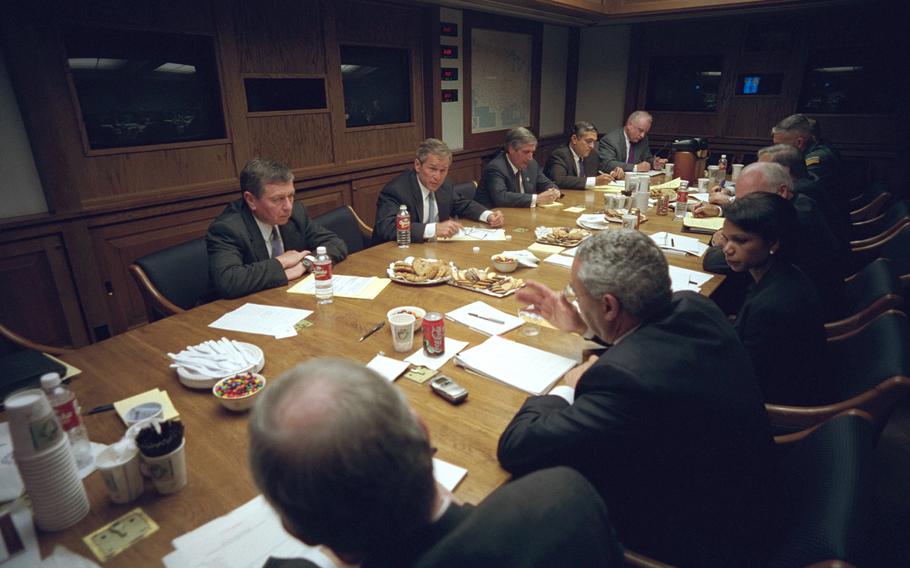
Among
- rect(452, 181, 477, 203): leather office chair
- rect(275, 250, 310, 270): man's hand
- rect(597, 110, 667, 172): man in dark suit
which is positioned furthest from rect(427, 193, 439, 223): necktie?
rect(597, 110, 667, 172): man in dark suit

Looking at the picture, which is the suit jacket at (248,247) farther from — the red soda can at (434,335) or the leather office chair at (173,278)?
the red soda can at (434,335)

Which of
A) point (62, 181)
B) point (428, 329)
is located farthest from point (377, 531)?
point (62, 181)

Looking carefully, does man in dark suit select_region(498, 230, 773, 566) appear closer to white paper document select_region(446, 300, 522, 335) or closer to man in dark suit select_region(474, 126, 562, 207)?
white paper document select_region(446, 300, 522, 335)

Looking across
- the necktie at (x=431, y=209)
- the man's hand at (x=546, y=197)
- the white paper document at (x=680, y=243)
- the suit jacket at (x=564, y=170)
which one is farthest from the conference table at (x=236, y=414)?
the suit jacket at (x=564, y=170)

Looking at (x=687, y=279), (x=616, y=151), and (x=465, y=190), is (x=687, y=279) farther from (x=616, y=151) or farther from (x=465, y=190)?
(x=616, y=151)

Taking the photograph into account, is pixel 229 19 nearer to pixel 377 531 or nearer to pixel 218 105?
pixel 218 105

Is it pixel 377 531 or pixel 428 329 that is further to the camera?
pixel 428 329

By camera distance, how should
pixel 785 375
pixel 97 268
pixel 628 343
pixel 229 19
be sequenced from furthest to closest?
pixel 229 19 → pixel 97 268 → pixel 785 375 → pixel 628 343

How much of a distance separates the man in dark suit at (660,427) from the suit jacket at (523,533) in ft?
1.27

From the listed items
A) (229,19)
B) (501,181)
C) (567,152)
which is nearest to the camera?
(229,19)

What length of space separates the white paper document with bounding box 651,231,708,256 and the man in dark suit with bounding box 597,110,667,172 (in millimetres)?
2285

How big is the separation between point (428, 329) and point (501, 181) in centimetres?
251

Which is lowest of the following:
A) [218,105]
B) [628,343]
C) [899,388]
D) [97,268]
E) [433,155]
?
[97,268]

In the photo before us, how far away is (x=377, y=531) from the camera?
65 cm
